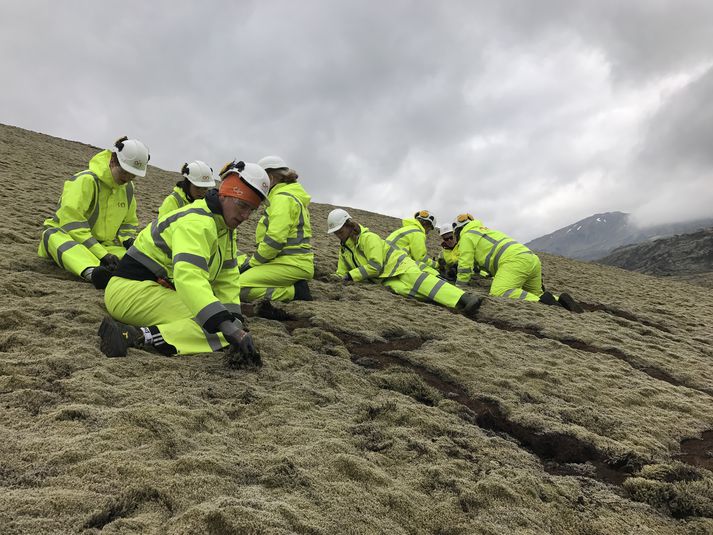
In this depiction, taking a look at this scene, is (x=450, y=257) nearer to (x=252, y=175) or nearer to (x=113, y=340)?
(x=252, y=175)

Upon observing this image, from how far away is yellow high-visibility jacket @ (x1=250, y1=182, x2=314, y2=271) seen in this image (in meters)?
5.54

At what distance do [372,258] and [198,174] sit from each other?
2941 millimetres

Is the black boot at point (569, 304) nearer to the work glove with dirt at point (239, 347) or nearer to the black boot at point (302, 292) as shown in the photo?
the black boot at point (302, 292)

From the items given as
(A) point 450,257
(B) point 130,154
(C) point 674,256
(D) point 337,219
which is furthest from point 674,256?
(B) point 130,154

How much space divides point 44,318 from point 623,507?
412 centimetres

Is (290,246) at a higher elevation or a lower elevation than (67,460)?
higher

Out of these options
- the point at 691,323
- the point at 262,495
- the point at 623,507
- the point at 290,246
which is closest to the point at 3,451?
the point at 262,495

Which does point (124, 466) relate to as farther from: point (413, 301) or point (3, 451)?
point (413, 301)

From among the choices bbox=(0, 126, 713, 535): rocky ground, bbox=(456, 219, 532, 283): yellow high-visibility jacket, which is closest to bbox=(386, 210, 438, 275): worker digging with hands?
bbox=(456, 219, 532, 283): yellow high-visibility jacket

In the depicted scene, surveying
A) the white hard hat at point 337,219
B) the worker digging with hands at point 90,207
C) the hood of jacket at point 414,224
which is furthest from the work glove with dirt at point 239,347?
the hood of jacket at point 414,224

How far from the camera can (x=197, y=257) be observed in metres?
3.18

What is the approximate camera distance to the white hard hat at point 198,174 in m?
5.65

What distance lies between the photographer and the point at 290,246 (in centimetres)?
584

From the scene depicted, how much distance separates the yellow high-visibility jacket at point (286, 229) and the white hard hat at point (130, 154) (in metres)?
1.53
